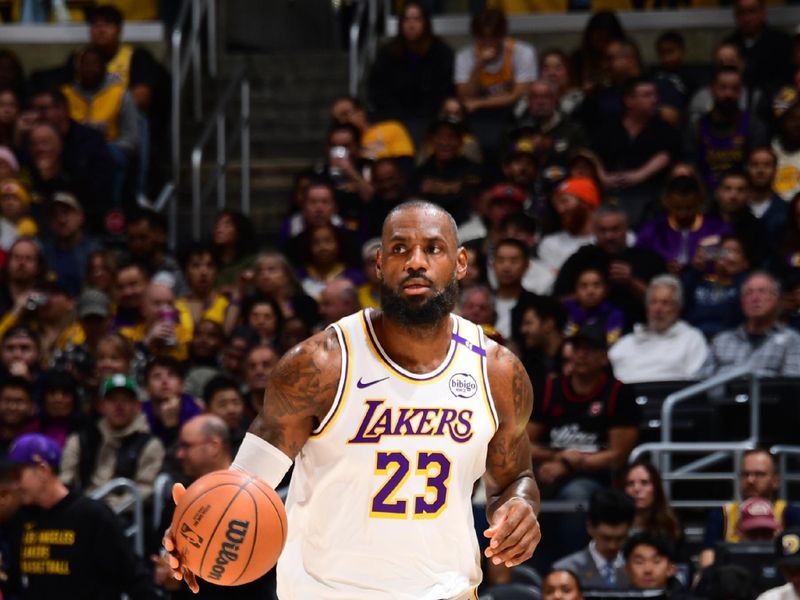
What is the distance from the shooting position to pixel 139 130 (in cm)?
1506

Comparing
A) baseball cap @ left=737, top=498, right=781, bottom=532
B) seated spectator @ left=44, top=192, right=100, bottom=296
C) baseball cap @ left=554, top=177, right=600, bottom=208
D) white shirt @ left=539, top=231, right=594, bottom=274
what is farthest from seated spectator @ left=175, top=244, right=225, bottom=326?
baseball cap @ left=737, top=498, right=781, bottom=532

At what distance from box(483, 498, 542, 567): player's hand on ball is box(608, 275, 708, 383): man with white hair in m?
5.74

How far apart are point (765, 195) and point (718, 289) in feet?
3.80

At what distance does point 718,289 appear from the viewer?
39.1ft

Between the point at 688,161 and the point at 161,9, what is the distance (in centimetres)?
604

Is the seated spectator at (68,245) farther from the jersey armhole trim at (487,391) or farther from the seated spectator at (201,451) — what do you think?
the jersey armhole trim at (487,391)

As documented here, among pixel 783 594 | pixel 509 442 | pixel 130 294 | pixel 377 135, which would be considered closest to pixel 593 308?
pixel 377 135

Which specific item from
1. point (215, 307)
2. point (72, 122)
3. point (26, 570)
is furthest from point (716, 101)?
point (26, 570)

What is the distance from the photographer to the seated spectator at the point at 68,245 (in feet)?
44.5

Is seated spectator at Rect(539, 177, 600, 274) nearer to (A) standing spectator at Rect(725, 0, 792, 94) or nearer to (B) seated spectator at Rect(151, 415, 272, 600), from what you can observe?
(A) standing spectator at Rect(725, 0, 792, 94)

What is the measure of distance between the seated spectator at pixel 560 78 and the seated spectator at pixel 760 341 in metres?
3.53

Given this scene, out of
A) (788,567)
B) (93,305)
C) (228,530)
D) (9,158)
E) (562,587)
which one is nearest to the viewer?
(228,530)

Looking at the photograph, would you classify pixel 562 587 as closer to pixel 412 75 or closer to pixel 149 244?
pixel 149 244

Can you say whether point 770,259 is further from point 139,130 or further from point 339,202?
point 139,130
